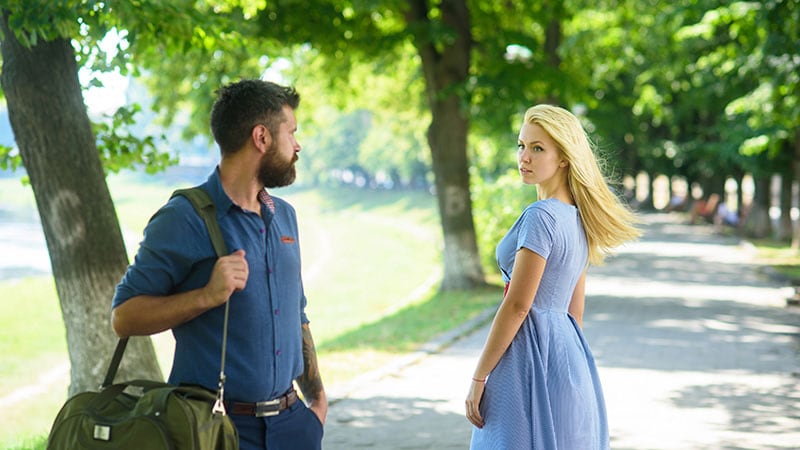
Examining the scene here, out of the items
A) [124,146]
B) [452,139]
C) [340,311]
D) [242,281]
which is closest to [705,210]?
A: [340,311]

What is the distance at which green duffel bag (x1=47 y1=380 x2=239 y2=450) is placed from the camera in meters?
2.78

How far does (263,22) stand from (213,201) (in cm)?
1363

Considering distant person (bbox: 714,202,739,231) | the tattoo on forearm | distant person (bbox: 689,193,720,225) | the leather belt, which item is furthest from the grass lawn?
distant person (bbox: 689,193,720,225)

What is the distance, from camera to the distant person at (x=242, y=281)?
302 centimetres

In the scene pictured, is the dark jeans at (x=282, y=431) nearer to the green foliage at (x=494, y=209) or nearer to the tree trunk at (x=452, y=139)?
the tree trunk at (x=452, y=139)

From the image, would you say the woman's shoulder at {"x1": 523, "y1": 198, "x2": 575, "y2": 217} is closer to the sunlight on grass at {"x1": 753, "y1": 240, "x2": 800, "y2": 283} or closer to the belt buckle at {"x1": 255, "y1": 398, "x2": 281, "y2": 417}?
the belt buckle at {"x1": 255, "y1": 398, "x2": 281, "y2": 417}

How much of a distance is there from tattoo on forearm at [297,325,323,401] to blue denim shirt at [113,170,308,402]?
12.9 inches

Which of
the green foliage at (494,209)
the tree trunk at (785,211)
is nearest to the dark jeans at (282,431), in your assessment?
the green foliage at (494,209)

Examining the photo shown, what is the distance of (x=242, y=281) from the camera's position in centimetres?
296

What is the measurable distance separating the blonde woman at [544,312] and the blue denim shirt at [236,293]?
0.94 m

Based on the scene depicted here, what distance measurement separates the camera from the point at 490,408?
4.04 metres

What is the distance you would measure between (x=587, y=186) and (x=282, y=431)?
5.04 feet

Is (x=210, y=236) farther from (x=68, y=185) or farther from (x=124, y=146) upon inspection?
(x=124, y=146)

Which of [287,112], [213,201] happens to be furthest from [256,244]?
[287,112]
